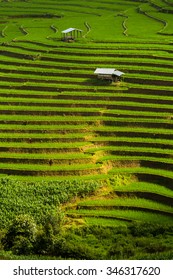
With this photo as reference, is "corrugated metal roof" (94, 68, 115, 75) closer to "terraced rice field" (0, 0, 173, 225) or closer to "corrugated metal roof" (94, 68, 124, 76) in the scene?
"corrugated metal roof" (94, 68, 124, 76)

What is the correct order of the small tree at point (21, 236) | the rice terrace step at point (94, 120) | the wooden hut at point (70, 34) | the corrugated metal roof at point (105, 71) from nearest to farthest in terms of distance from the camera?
the small tree at point (21, 236)
the rice terrace step at point (94, 120)
the corrugated metal roof at point (105, 71)
the wooden hut at point (70, 34)

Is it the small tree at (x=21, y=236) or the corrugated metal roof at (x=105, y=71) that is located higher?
the corrugated metal roof at (x=105, y=71)

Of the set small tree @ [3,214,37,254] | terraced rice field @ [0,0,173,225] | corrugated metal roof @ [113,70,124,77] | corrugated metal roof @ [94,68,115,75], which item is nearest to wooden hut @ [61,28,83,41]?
terraced rice field @ [0,0,173,225]

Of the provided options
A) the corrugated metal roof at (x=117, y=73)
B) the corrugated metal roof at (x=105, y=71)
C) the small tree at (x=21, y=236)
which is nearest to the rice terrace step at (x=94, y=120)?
the corrugated metal roof at (x=105, y=71)

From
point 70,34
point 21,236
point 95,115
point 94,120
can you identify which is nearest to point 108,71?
point 95,115

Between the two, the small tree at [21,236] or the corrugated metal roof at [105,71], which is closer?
the small tree at [21,236]

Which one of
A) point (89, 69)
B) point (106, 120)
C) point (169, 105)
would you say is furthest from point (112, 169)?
point (89, 69)

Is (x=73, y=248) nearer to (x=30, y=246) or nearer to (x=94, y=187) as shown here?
(x=30, y=246)

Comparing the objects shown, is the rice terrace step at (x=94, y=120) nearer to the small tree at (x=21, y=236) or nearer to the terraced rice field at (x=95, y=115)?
the terraced rice field at (x=95, y=115)
